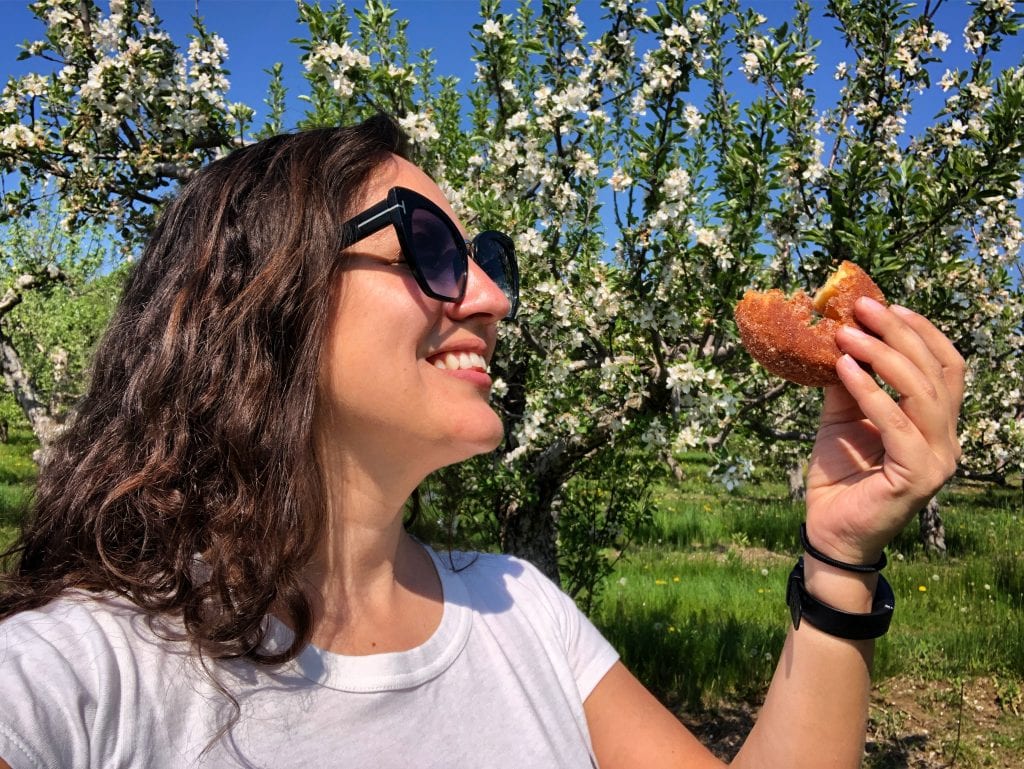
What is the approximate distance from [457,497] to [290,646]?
6.86ft

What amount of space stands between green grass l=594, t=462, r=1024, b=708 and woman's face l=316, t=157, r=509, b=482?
11.9 feet

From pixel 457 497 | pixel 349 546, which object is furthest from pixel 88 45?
pixel 349 546

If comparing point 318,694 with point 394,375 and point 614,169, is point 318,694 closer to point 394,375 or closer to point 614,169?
point 394,375

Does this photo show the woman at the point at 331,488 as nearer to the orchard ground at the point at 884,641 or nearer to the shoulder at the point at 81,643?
the shoulder at the point at 81,643

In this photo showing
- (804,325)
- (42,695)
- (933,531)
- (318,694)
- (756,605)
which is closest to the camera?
(42,695)

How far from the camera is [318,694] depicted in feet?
3.96

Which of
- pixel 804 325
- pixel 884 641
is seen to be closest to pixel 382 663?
pixel 804 325

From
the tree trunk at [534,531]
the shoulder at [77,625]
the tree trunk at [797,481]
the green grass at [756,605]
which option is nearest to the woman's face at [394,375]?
the shoulder at [77,625]

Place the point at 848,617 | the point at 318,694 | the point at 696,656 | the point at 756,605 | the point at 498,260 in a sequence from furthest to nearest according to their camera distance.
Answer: the point at 756,605
the point at 696,656
the point at 498,260
the point at 848,617
the point at 318,694

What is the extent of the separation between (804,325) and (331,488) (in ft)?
3.21

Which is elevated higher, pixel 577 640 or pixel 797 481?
pixel 577 640

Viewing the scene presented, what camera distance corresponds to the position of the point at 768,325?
1648mm

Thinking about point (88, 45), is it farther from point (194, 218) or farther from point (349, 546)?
point (349, 546)

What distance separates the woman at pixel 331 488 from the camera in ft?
3.84
